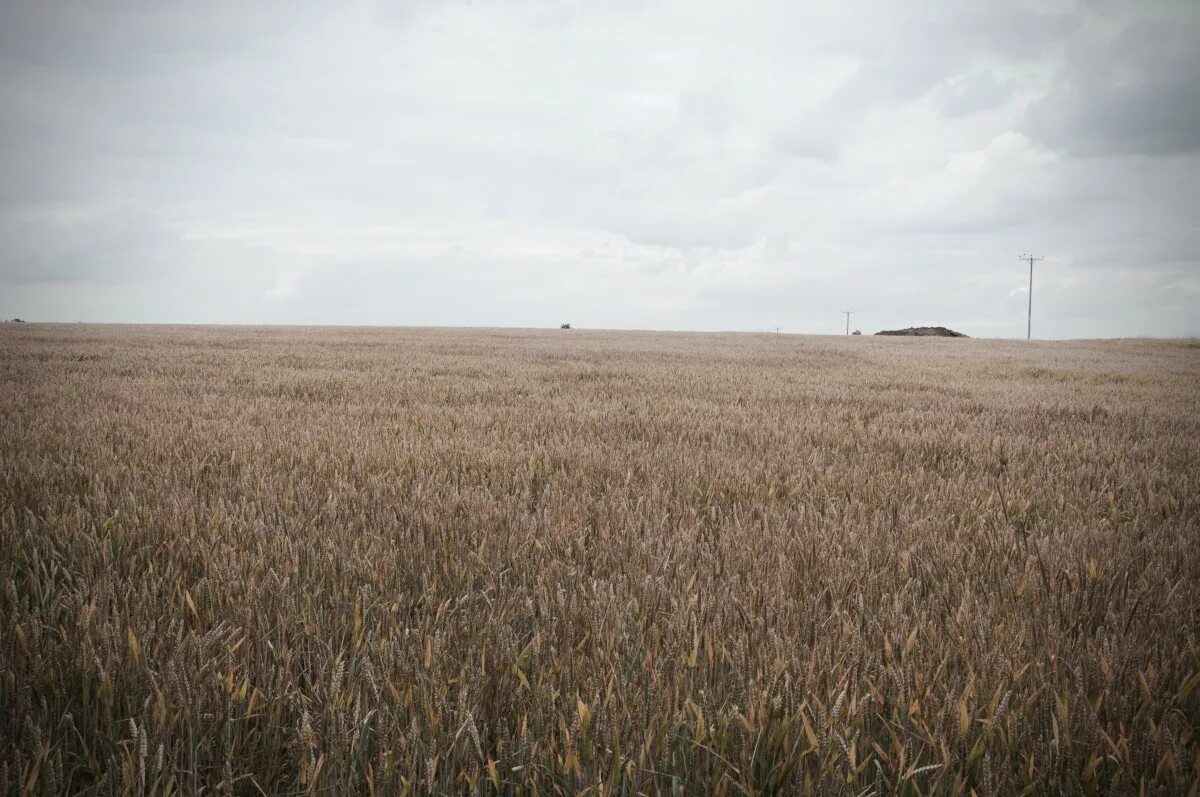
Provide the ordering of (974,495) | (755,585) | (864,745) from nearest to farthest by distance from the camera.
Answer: (864,745) → (755,585) → (974,495)

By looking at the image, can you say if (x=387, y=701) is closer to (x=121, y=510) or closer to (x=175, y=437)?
(x=121, y=510)

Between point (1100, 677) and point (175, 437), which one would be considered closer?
point (1100, 677)

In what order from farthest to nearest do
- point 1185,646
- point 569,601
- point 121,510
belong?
point 121,510 < point 569,601 < point 1185,646

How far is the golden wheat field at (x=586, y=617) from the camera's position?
1.59 metres

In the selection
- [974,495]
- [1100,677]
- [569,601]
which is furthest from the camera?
[974,495]

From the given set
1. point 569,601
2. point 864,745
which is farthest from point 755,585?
point 864,745

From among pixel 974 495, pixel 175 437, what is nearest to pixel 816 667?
pixel 974 495

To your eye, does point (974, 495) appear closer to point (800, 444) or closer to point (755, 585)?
point (800, 444)

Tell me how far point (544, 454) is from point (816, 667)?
11.3 feet

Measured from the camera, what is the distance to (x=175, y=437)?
5.45 metres

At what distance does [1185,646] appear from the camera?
7.10ft

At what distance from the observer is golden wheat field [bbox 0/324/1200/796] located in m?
1.59

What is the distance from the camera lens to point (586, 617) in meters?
2.32

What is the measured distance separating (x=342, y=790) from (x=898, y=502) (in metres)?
3.70
